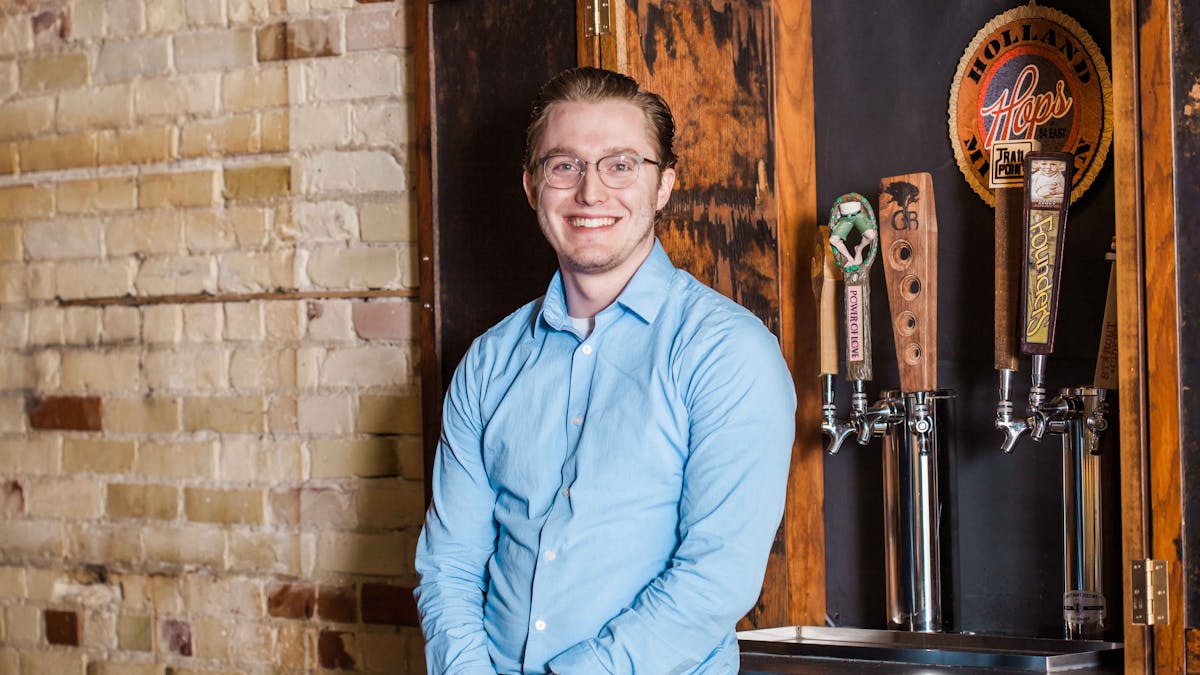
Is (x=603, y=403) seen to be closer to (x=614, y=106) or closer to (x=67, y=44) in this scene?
(x=614, y=106)

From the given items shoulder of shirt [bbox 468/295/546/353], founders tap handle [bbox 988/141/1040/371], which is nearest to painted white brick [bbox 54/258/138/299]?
shoulder of shirt [bbox 468/295/546/353]

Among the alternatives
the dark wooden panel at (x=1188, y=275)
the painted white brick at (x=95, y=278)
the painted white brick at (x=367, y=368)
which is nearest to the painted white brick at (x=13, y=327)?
the painted white brick at (x=95, y=278)

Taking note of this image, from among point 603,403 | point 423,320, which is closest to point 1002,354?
point 603,403

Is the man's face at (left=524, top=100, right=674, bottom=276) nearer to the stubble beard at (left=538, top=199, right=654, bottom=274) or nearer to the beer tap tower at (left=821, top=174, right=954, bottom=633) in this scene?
the stubble beard at (left=538, top=199, right=654, bottom=274)

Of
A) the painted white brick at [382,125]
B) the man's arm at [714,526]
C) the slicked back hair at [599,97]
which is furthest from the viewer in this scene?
the painted white brick at [382,125]

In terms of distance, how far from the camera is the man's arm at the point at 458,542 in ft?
5.64

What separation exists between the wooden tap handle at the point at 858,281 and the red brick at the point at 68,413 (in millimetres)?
1563

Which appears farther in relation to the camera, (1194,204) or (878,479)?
(878,479)

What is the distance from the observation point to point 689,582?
5.11 feet

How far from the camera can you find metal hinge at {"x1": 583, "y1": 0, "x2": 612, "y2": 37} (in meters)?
2.01

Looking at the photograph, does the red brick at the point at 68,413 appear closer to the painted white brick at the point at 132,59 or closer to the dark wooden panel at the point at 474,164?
the painted white brick at the point at 132,59

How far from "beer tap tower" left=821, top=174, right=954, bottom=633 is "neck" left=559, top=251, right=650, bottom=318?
458 mm

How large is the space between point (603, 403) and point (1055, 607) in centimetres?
90

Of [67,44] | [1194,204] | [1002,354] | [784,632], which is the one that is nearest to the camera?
[1194,204]
